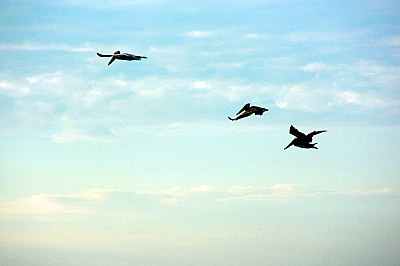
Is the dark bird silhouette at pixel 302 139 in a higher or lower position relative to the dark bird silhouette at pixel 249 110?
lower

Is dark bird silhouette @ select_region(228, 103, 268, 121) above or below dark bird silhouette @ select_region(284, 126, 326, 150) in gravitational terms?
above

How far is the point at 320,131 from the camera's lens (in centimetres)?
6681

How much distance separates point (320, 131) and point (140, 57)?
20.3 metres

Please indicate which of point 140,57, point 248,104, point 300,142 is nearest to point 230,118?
point 248,104

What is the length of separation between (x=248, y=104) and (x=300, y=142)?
787 cm

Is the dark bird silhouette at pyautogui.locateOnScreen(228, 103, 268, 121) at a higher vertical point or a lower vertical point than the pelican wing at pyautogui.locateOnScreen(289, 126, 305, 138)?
higher

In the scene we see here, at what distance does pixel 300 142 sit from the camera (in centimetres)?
6881

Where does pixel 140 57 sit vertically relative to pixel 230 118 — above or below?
above

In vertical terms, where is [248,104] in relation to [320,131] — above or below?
above

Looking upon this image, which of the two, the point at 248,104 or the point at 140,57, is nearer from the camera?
the point at 140,57

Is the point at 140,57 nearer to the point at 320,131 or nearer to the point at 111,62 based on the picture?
the point at 111,62

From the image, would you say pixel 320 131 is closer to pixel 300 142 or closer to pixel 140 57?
pixel 300 142

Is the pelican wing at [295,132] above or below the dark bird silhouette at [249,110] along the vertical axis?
below

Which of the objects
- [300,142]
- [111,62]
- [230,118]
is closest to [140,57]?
[111,62]
